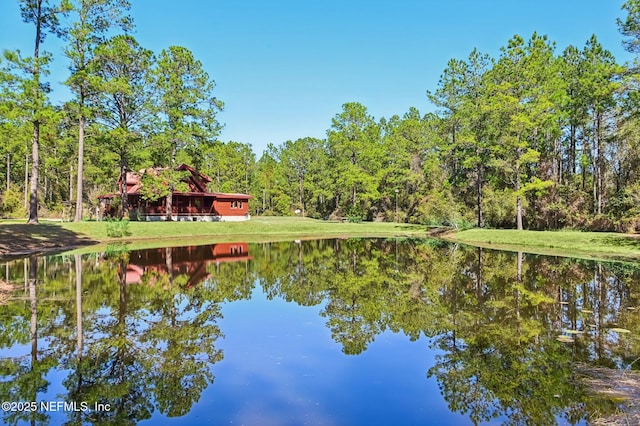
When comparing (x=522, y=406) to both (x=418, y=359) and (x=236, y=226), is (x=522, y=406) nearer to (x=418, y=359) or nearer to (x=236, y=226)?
(x=418, y=359)

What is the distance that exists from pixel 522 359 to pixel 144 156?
34.9 m

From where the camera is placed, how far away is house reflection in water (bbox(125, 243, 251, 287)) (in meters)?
16.4

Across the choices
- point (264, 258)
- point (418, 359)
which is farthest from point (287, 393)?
point (264, 258)

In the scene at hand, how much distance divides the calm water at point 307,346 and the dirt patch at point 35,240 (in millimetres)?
5995

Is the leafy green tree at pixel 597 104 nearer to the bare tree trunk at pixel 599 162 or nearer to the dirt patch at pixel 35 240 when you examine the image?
the bare tree trunk at pixel 599 162

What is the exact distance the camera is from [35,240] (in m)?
23.9

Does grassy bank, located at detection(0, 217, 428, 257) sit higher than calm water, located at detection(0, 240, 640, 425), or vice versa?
grassy bank, located at detection(0, 217, 428, 257)

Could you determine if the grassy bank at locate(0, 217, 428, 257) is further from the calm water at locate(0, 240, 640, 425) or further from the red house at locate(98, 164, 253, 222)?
the red house at locate(98, 164, 253, 222)

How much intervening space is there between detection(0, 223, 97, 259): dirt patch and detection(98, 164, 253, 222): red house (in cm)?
1352

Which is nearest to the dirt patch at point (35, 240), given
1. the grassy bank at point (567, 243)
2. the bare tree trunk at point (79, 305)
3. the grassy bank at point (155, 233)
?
the grassy bank at point (155, 233)

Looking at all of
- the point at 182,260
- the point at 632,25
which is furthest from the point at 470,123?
the point at 182,260

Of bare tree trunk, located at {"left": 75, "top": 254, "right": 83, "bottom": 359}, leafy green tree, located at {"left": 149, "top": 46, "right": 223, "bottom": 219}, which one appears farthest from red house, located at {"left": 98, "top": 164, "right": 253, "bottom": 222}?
bare tree trunk, located at {"left": 75, "top": 254, "right": 83, "bottom": 359}

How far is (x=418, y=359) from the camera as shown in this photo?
7.68 metres

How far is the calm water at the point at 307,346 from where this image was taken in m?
5.73
